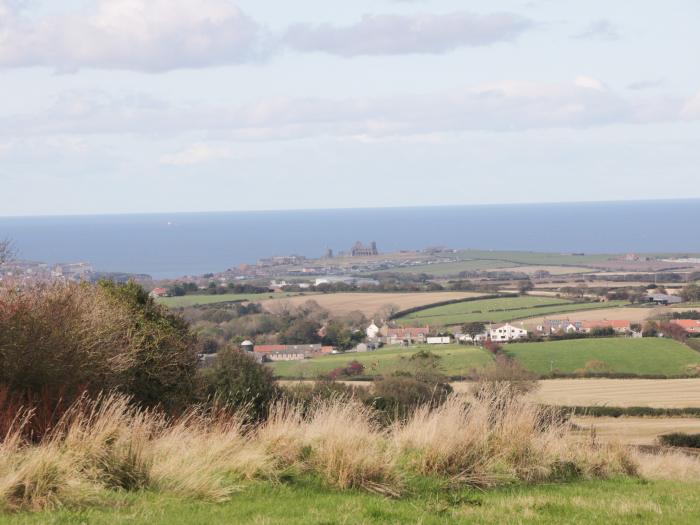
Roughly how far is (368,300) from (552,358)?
3817 cm

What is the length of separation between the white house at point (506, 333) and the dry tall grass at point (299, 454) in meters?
52.5

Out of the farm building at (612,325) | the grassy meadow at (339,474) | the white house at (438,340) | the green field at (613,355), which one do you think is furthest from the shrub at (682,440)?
the white house at (438,340)

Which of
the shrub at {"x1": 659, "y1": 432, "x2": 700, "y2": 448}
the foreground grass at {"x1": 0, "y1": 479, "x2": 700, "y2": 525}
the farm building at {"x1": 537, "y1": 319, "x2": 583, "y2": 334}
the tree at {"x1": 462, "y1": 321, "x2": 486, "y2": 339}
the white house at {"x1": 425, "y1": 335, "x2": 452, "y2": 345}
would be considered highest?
the foreground grass at {"x1": 0, "y1": 479, "x2": 700, "y2": 525}

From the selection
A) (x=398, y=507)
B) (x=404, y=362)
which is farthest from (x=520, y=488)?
(x=404, y=362)

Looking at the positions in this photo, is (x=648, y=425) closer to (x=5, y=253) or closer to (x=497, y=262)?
(x=5, y=253)

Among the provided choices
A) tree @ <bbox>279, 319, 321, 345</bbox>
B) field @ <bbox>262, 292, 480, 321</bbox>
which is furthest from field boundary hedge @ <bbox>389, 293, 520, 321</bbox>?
tree @ <bbox>279, 319, 321, 345</bbox>

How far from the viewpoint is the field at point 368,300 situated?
8356cm

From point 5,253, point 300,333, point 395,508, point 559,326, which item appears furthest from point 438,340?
point 395,508

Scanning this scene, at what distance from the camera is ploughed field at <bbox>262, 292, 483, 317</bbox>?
8338 cm

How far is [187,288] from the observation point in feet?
305

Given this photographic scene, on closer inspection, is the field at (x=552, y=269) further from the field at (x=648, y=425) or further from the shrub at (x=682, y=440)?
the shrub at (x=682, y=440)

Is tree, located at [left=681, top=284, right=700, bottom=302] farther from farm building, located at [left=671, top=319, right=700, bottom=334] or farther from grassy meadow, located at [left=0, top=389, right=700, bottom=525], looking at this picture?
grassy meadow, located at [left=0, top=389, right=700, bottom=525]

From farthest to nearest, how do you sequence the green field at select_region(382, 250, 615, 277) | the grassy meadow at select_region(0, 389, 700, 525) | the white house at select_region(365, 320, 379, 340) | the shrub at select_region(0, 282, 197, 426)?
the green field at select_region(382, 250, 615, 277) → the white house at select_region(365, 320, 379, 340) → the shrub at select_region(0, 282, 197, 426) → the grassy meadow at select_region(0, 389, 700, 525)

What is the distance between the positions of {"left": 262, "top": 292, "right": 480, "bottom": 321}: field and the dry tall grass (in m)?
69.3
